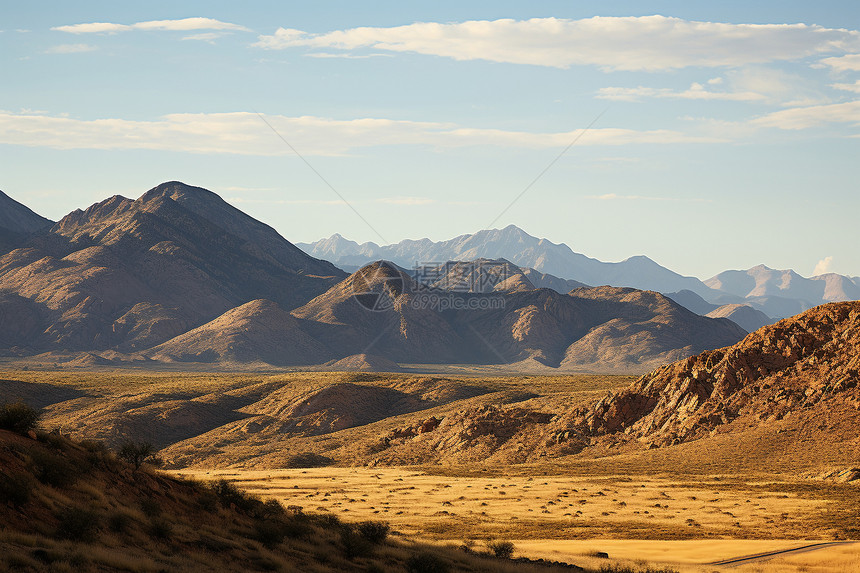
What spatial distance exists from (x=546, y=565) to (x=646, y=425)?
3812 centimetres

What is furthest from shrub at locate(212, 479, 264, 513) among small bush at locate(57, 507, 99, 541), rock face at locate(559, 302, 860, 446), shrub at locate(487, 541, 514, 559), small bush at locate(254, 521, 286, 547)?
rock face at locate(559, 302, 860, 446)

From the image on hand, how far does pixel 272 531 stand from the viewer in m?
23.8

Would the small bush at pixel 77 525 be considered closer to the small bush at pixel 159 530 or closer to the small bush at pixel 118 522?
the small bush at pixel 118 522

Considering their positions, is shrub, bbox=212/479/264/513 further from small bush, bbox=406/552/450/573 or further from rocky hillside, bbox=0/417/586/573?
small bush, bbox=406/552/450/573

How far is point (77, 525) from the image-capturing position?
18891 millimetres

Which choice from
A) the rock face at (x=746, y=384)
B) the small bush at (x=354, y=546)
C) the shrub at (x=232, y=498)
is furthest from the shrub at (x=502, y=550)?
the rock face at (x=746, y=384)

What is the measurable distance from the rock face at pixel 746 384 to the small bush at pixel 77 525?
1818 inches

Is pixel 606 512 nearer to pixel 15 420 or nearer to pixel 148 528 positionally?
pixel 148 528

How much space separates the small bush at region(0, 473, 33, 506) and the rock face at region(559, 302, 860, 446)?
47102mm

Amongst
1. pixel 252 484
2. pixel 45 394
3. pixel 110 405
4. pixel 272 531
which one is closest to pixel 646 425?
pixel 252 484

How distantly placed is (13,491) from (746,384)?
51398 millimetres

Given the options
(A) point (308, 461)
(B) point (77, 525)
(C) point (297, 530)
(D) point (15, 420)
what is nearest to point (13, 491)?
(B) point (77, 525)

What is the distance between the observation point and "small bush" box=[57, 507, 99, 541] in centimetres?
1877

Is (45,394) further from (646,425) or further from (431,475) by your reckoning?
(646,425)
